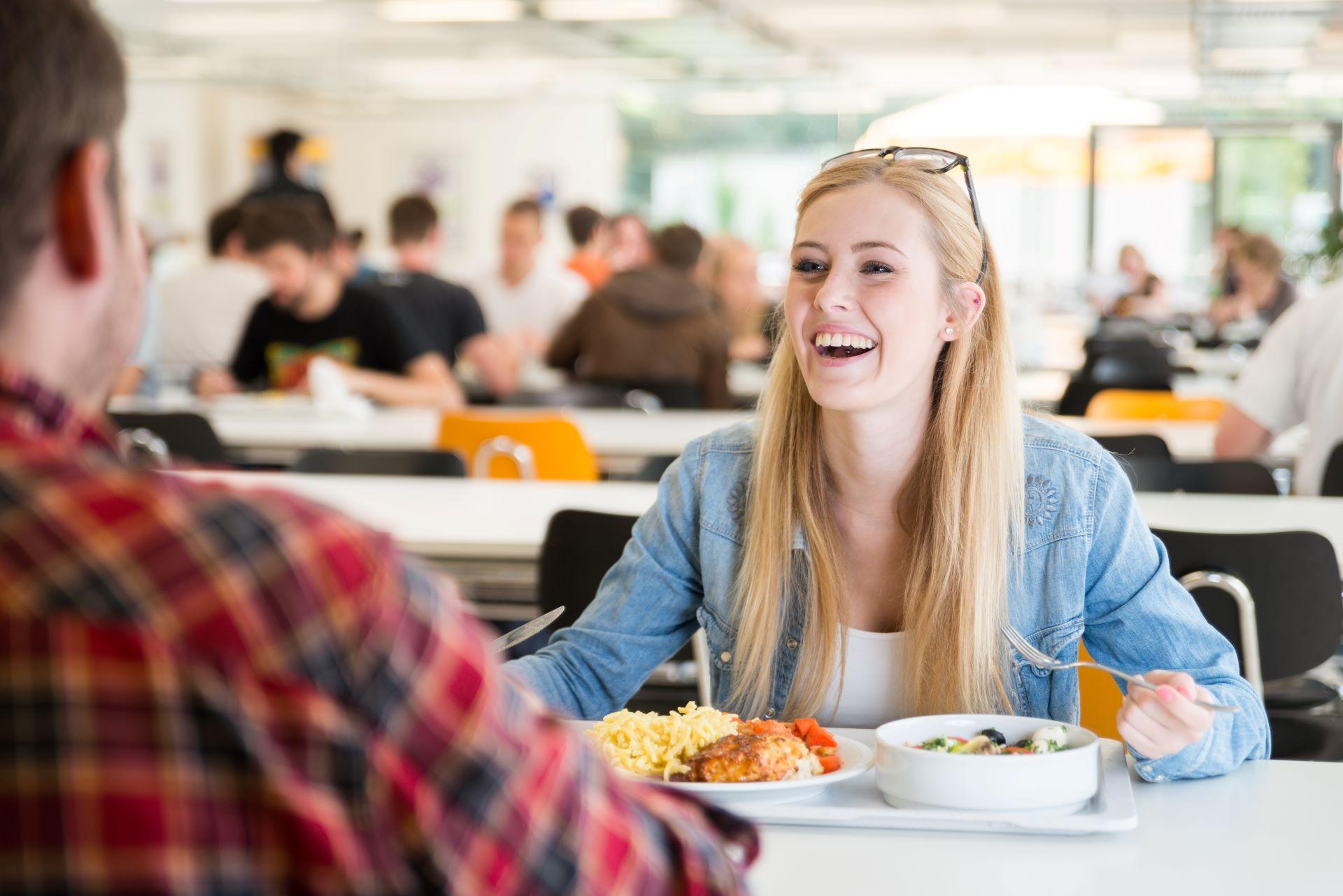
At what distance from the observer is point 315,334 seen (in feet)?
15.7

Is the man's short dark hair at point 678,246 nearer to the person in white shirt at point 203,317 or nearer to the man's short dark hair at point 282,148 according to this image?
the person in white shirt at point 203,317

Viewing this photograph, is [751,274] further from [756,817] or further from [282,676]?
[282,676]

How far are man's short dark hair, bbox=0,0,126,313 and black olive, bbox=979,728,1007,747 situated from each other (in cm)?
93

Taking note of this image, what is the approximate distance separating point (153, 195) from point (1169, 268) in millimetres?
9901

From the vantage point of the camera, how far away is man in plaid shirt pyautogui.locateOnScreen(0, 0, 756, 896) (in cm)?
57

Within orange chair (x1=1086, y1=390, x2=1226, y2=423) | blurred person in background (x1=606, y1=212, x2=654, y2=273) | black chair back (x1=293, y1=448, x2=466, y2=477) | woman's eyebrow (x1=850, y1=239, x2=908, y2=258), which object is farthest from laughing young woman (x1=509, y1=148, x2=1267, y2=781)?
blurred person in background (x1=606, y1=212, x2=654, y2=273)

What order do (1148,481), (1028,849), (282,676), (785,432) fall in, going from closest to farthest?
(282,676)
(1028,849)
(785,432)
(1148,481)

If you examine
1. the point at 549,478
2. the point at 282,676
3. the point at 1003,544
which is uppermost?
the point at 282,676

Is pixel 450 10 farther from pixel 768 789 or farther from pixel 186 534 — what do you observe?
pixel 186 534

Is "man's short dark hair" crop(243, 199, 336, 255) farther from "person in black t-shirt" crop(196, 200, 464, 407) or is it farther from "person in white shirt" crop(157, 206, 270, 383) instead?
"person in white shirt" crop(157, 206, 270, 383)

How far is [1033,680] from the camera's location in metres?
1.64

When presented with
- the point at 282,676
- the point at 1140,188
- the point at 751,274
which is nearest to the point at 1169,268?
the point at 1140,188

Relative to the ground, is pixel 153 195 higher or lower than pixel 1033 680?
higher

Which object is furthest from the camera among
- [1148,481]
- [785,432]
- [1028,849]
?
[1148,481]
